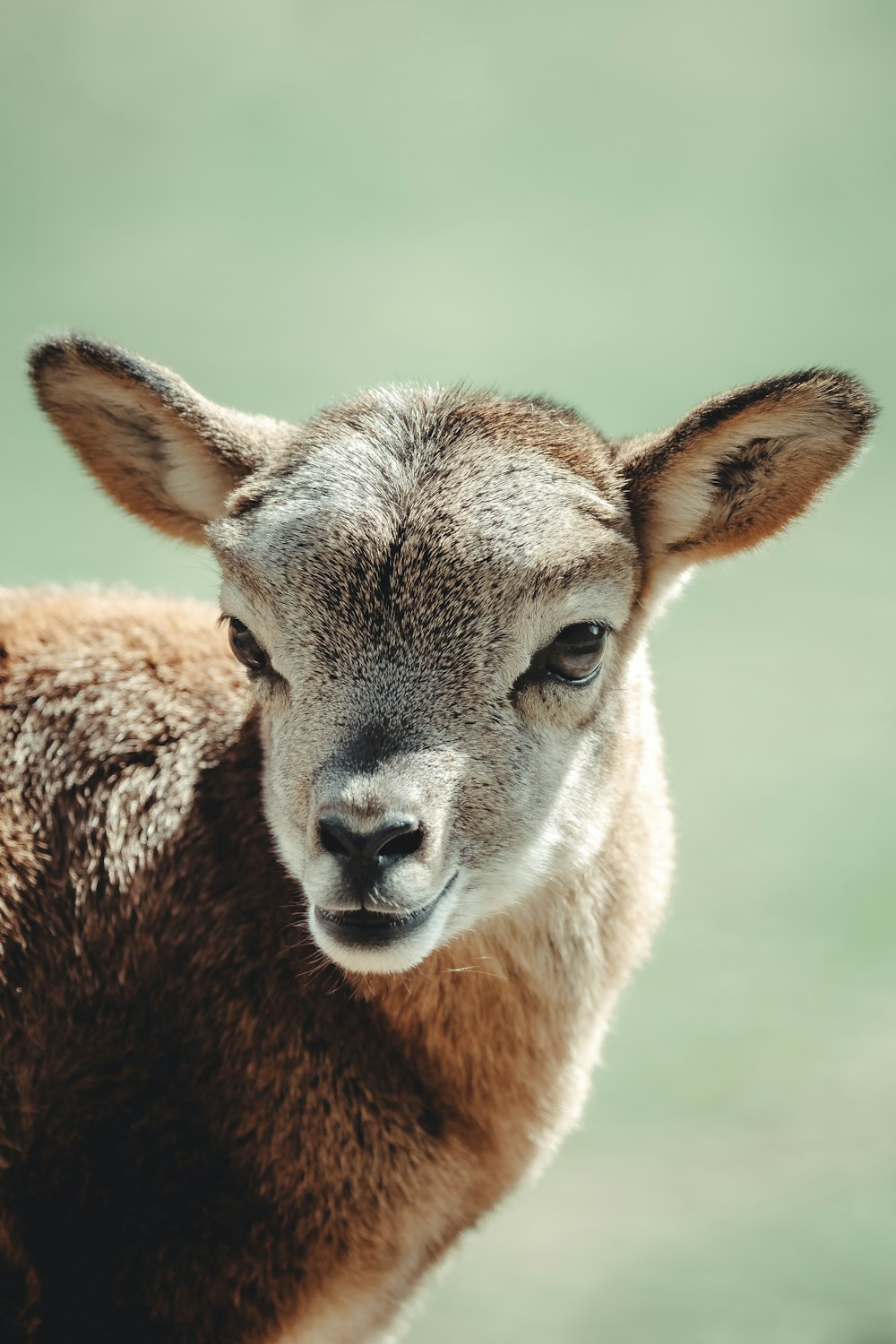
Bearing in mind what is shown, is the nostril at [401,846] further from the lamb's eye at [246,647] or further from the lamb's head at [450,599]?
the lamb's eye at [246,647]

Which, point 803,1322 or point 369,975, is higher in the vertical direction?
point 369,975

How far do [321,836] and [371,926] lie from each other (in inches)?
11.4

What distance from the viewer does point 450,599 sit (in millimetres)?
4016

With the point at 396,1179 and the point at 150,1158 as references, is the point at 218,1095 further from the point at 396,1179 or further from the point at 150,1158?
the point at 396,1179

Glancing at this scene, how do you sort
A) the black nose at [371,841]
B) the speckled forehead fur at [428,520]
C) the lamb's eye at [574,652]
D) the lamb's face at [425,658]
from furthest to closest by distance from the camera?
the lamb's eye at [574,652] → the speckled forehead fur at [428,520] → the lamb's face at [425,658] → the black nose at [371,841]

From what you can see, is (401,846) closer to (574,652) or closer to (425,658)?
(425,658)

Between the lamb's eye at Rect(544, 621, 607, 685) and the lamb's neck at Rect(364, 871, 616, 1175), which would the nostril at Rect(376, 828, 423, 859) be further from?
the lamb's neck at Rect(364, 871, 616, 1175)

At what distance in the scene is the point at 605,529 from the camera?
169 inches

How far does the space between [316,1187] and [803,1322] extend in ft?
10.7

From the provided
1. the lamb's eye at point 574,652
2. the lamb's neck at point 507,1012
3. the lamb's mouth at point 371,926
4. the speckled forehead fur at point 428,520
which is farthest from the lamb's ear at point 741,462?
the lamb's mouth at point 371,926

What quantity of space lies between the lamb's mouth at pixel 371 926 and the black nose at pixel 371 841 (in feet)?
0.60

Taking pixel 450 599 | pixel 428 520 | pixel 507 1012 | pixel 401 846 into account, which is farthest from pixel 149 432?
pixel 507 1012

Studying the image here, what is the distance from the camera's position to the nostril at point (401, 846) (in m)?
3.64

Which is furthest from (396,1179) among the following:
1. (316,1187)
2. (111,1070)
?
(111,1070)
